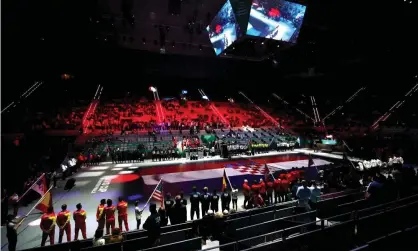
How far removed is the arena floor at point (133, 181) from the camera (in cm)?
999

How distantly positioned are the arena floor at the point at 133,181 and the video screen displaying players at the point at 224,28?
9.93 metres

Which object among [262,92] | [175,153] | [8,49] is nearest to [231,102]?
[262,92]

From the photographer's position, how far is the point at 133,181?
49.5 ft

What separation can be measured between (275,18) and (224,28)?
3940 millimetres

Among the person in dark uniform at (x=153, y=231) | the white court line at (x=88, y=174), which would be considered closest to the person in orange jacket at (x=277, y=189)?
the person in dark uniform at (x=153, y=231)

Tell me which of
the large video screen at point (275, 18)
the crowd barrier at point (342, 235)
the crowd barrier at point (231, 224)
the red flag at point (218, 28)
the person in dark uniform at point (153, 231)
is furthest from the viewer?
the red flag at point (218, 28)

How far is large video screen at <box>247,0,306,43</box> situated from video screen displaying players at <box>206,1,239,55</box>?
4.74 feet

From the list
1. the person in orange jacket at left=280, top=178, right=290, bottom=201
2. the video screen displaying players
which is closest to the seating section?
the person in orange jacket at left=280, top=178, right=290, bottom=201

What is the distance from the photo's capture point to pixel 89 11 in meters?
19.4

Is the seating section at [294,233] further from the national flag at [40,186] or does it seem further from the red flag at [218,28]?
the red flag at [218,28]

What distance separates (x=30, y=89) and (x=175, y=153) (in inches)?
743

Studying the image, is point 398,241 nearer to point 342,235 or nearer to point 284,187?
point 342,235

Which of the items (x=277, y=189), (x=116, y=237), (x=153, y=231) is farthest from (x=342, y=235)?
(x=116, y=237)

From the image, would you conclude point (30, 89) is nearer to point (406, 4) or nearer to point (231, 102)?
point (231, 102)
